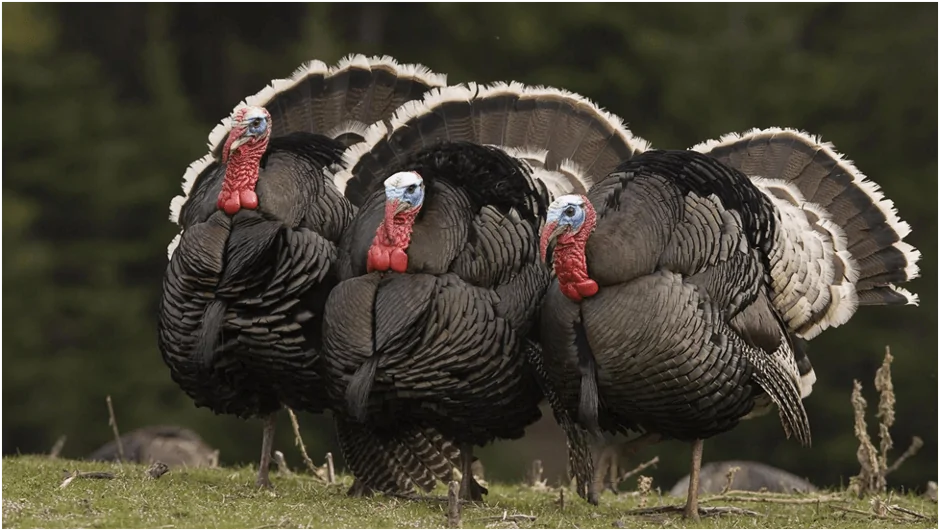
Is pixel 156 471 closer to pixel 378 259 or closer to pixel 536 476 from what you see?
pixel 378 259

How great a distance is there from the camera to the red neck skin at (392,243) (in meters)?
6.96

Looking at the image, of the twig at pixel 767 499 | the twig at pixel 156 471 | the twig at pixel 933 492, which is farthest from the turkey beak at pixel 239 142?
the twig at pixel 933 492

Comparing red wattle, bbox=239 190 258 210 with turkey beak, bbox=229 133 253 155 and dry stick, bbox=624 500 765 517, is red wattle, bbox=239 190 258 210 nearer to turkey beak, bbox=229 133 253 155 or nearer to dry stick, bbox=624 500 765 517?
turkey beak, bbox=229 133 253 155

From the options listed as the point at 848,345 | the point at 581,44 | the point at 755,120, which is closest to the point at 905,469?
the point at 848,345

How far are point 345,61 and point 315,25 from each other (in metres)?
7.69

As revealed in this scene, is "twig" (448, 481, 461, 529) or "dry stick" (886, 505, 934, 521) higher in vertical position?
"dry stick" (886, 505, 934, 521)

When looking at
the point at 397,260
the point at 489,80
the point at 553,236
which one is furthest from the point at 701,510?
the point at 489,80

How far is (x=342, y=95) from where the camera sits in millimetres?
8547

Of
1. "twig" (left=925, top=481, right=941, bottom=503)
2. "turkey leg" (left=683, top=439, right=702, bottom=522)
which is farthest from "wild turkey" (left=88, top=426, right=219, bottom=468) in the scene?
"twig" (left=925, top=481, right=941, bottom=503)

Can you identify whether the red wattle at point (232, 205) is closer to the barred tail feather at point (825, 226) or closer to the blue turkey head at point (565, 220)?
the blue turkey head at point (565, 220)

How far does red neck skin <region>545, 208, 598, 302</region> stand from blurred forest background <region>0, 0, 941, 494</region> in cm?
839

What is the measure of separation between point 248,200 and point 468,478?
172cm

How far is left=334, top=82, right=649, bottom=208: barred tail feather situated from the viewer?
7.95m

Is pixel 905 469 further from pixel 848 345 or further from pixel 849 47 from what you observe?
pixel 849 47
